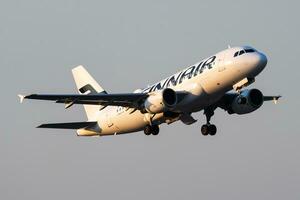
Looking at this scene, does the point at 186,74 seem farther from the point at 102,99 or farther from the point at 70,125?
the point at 70,125

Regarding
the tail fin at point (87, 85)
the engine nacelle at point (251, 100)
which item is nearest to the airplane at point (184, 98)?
the engine nacelle at point (251, 100)

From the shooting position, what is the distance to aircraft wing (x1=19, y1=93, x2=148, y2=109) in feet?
202

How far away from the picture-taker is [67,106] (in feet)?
205

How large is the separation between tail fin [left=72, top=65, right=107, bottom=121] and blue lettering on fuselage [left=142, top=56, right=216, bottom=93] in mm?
9765

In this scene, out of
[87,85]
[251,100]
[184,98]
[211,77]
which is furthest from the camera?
[87,85]

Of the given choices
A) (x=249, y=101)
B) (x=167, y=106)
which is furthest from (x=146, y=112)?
(x=249, y=101)

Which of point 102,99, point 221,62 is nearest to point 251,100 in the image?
point 221,62

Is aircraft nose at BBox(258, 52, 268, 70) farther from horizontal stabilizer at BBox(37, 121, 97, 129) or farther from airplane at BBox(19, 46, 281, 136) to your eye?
horizontal stabilizer at BBox(37, 121, 97, 129)

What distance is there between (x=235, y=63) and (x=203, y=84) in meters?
2.49

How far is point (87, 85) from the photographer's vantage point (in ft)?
252

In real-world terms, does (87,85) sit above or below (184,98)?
above

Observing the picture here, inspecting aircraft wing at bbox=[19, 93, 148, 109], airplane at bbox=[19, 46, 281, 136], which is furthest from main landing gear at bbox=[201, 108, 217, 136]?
aircraft wing at bbox=[19, 93, 148, 109]

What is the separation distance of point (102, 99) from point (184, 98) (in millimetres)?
6085

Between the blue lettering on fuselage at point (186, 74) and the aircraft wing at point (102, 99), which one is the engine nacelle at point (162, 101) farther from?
the blue lettering on fuselage at point (186, 74)
